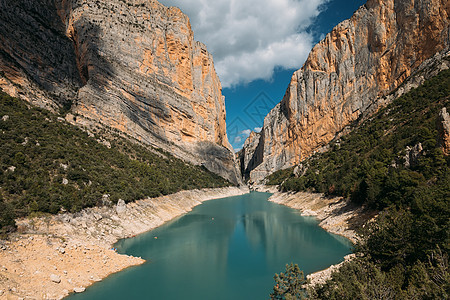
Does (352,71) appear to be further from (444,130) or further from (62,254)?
(62,254)

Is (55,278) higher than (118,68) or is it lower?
lower

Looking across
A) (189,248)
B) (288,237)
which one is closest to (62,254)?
(189,248)

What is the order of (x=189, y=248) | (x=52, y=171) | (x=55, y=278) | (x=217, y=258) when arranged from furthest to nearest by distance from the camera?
(x=52, y=171) < (x=189, y=248) < (x=217, y=258) < (x=55, y=278)

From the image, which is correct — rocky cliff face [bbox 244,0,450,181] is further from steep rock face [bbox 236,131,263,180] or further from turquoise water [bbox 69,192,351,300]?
turquoise water [bbox 69,192,351,300]

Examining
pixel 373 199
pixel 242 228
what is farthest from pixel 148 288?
pixel 373 199

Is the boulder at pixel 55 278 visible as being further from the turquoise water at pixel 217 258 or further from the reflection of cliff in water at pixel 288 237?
the reflection of cliff in water at pixel 288 237
